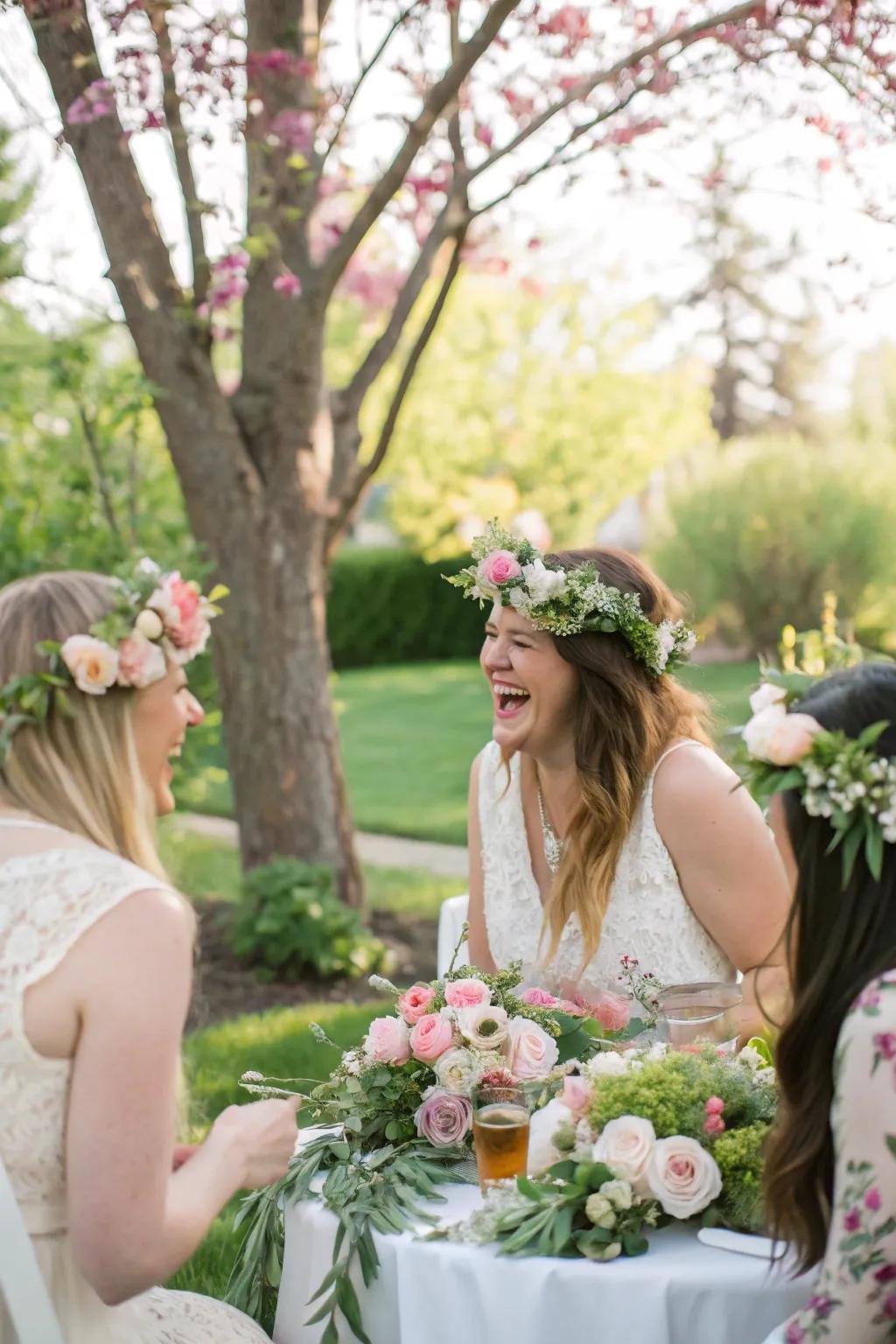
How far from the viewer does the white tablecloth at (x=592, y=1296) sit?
A: 2131mm

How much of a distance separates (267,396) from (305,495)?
1.60ft

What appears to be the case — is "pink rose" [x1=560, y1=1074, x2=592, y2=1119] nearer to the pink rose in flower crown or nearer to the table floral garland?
the table floral garland

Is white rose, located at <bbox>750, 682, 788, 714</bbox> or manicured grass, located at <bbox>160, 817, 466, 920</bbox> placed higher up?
white rose, located at <bbox>750, 682, 788, 714</bbox>

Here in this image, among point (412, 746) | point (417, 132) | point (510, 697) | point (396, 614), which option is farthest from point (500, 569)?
point (396, 614)

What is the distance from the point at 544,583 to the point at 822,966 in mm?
1643

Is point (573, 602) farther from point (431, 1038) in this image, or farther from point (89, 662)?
point (89, 662)

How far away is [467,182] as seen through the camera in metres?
6.76

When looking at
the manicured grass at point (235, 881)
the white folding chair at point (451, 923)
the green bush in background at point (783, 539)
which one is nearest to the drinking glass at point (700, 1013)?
the white folding chair at point (451, 923)

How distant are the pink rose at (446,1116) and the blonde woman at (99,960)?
1.00 feet

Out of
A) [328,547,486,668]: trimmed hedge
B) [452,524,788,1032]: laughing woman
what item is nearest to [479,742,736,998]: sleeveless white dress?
[452,524,788,1032]: laughing woman

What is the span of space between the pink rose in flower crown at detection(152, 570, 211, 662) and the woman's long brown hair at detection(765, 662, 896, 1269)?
91 centimetres

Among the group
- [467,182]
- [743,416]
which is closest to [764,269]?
[743,416]

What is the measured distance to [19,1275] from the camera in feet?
6.68

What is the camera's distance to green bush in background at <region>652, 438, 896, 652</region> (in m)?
17.6
